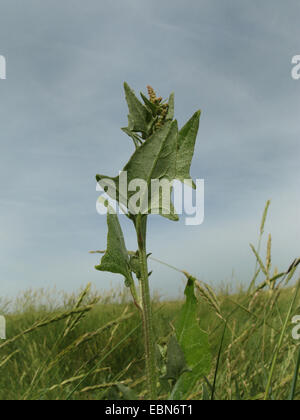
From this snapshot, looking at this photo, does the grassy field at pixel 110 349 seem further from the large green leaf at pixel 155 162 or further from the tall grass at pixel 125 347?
the large green leaf at pixel 155 162

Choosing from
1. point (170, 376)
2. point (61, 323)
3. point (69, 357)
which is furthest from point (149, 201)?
point (61, 323)

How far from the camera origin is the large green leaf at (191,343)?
2.64ft

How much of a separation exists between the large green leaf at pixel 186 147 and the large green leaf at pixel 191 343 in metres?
0.24

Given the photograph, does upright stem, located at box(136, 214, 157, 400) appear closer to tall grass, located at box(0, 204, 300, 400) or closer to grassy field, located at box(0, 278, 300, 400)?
tall grass, located at box(0, 204, 300, 400)

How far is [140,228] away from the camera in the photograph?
762mm

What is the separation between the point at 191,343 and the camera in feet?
2.67

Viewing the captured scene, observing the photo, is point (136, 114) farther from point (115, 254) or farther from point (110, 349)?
point (110, 349)

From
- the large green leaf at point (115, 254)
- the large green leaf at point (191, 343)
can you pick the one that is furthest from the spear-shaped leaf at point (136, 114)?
the large green leaf at point (191, 343)

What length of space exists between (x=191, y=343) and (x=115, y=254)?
0.89 feet
